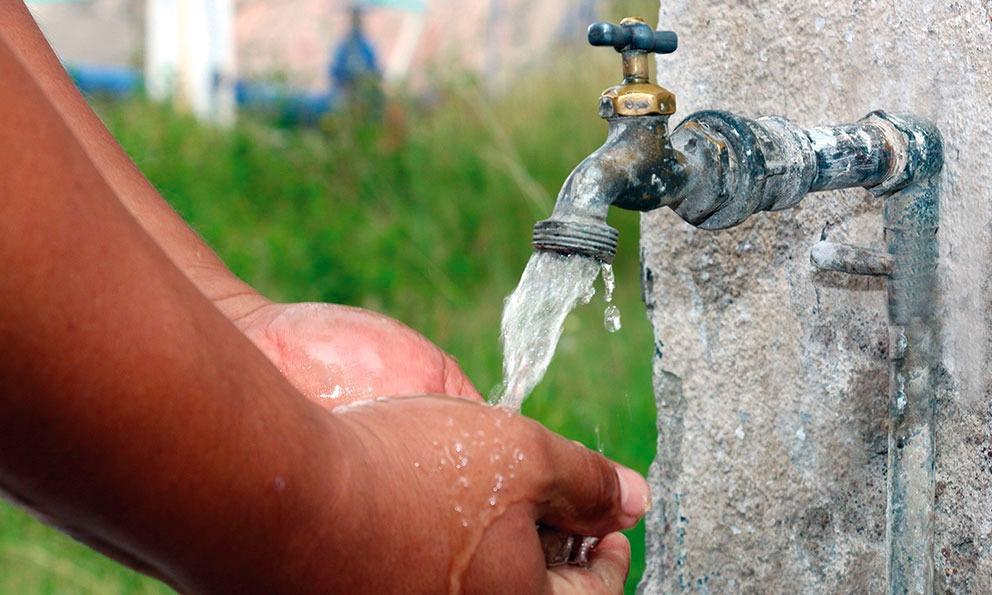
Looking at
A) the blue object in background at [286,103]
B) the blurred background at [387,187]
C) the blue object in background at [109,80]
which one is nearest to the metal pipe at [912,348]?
the blurred background at [387,187]

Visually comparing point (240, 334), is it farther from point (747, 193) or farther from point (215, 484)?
point (747, 193)

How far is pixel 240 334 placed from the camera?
1.03 m

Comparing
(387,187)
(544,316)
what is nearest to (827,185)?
(544,316)

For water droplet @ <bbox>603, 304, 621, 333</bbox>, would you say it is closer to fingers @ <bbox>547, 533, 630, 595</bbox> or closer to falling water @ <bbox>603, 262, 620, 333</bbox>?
falling water @ <bbox>603, 262, 620, 333</bbox>

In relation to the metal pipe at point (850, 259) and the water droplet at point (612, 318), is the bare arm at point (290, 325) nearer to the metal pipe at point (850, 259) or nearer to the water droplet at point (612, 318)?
the water droplet at point (612, 318)

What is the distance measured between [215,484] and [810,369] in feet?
2.79

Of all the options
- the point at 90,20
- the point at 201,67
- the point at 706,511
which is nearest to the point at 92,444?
the point at 706,511

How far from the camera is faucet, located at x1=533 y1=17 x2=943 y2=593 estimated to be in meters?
1.29

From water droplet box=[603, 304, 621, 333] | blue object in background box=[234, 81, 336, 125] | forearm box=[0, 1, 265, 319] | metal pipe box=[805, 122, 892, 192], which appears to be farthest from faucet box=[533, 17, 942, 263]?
blue object in background box=[234, 81, 336, 125]

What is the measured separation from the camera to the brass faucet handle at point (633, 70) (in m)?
1.30

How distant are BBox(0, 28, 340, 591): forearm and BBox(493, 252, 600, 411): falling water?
29 centimetres

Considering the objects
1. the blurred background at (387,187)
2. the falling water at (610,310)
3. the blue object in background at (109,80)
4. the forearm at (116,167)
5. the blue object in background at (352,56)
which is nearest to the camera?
the falling water at (610,310)

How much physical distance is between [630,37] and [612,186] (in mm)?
167

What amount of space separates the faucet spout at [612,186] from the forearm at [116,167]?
1.57 feet
